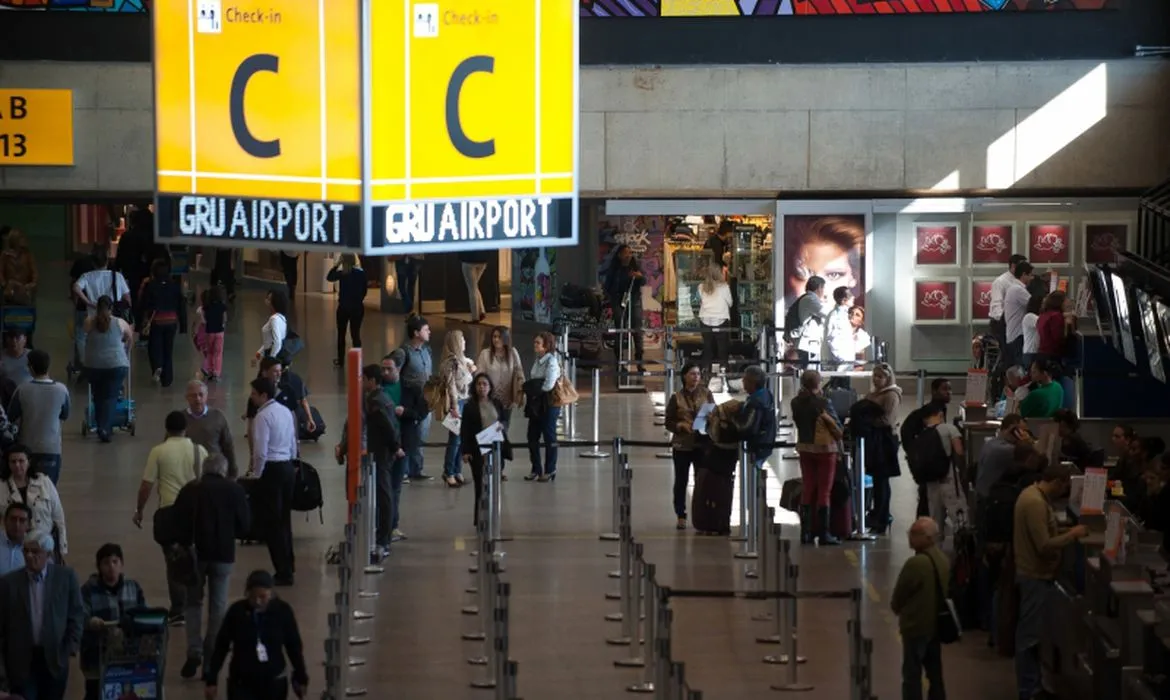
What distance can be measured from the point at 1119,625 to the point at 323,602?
663 centimetres

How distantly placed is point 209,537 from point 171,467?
130 cm

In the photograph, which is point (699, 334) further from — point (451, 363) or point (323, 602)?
point (323, 602)

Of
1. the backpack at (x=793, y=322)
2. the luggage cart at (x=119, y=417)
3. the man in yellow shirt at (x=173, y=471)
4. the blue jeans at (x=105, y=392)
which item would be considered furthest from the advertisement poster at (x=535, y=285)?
the man in yellow shirt at (x=173, y=471)

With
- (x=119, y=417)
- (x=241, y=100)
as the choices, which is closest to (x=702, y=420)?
(x=119, y=417)

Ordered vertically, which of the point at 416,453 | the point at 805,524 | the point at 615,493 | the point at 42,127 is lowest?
the point at 805,524

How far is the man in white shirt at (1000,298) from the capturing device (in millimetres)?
25438

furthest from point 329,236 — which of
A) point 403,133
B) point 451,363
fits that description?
point 451,363

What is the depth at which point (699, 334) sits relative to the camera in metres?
31.0

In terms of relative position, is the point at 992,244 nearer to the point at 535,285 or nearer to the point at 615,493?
the point at 535,285

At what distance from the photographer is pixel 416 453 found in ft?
67.4

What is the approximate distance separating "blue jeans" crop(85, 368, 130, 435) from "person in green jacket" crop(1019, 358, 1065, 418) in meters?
9.63

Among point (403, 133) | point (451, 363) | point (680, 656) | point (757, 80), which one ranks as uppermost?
point (757, 80)

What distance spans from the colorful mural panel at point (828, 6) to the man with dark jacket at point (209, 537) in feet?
48.8

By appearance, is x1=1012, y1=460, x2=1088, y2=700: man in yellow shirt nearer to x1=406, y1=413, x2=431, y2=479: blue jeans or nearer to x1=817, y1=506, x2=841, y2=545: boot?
x1=817, y1=506, x2=841, y2=545: boot
